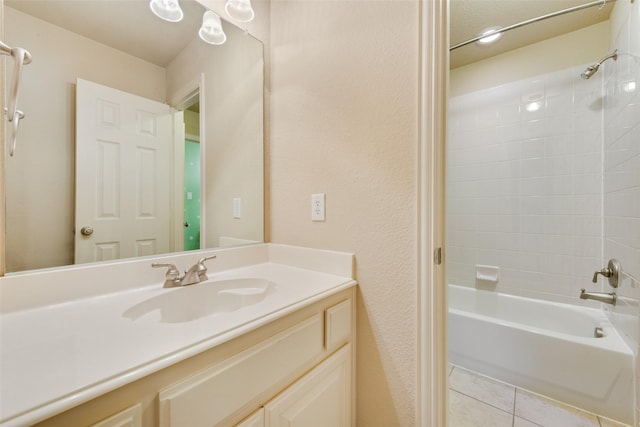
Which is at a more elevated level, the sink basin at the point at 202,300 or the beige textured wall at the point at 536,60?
the beige textured wall at the point at 536,60

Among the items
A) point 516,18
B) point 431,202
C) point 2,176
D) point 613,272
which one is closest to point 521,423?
point 613,272

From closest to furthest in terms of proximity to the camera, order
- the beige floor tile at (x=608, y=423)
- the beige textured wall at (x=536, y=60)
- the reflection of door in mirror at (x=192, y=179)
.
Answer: the reflection of door in mirror at (x=192, y=179), the beige floor tile at (x=608, y=423), the beige textured wall at (x=536, y=60)

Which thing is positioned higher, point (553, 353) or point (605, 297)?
point (605, 297)

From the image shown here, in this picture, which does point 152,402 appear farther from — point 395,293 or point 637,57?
point 637,57

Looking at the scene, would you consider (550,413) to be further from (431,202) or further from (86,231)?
(86,231)

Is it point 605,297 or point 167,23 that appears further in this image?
point 605,297

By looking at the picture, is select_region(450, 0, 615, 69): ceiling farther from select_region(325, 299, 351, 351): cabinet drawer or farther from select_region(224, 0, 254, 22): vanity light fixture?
select_region(325, 299, 351, 351): cabinet drawer

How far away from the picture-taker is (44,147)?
751 millimetres

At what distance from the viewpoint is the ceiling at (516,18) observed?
1.53 m

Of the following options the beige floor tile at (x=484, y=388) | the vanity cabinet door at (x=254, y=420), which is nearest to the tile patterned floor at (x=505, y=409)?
the beige floor tile at (x=484, y=388)

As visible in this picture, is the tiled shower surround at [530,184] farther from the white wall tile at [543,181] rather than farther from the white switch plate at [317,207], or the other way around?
the white switch plate at [317,207]

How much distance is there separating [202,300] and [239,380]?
42 cm

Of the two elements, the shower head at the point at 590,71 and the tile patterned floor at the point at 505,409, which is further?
the shower head at the point at 590,71

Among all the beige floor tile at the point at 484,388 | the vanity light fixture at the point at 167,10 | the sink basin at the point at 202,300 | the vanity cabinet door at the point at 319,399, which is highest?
the vanity light fixture at the point at 167,10
